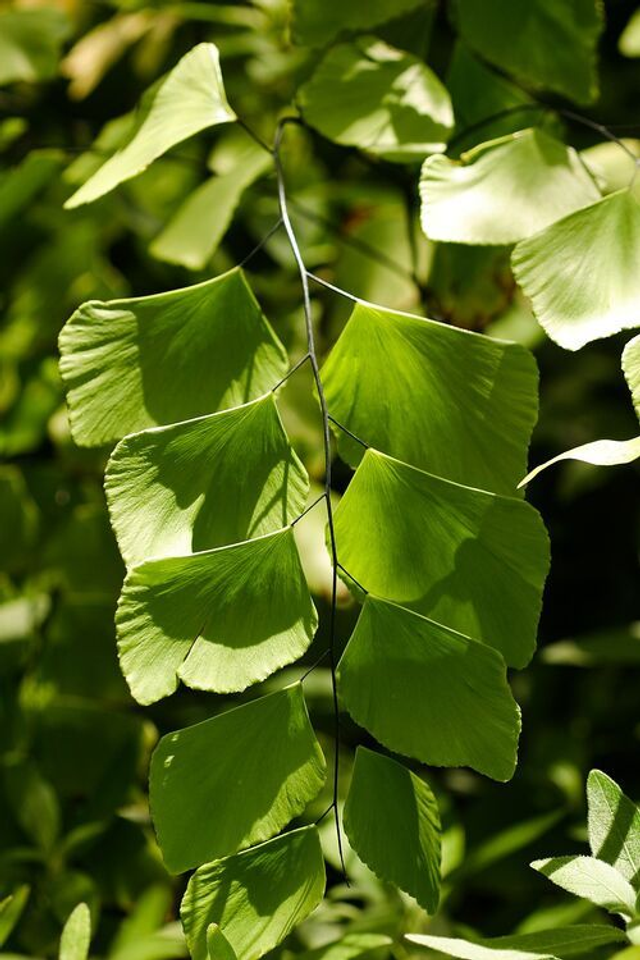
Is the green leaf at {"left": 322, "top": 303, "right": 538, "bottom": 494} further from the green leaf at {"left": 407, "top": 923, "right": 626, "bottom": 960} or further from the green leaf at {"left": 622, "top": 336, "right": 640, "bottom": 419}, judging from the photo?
the green leaf at {"left": 407, "top": 923, "right": 626, "bottom": 960}

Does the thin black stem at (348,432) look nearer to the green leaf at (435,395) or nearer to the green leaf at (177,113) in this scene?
the green leaf at (435,395)

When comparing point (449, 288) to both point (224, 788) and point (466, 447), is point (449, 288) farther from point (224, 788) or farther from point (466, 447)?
point (224, 788)

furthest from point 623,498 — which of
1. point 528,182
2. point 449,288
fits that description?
point 528,182

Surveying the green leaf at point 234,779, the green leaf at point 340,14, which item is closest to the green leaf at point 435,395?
the green leaf at point 234,779

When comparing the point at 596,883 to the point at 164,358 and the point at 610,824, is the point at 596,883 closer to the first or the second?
the point at 610,824

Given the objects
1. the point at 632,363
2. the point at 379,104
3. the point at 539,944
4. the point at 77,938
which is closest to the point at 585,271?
the point at 632,363
